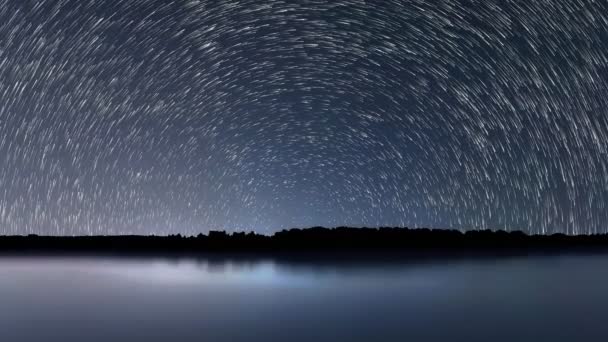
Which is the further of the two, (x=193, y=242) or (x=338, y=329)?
(x=193, y=242)

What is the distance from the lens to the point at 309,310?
19672 millimetres

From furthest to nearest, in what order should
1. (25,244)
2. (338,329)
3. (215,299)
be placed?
(25,244) → (215,299) → (338,329)

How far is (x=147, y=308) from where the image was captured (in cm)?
2017

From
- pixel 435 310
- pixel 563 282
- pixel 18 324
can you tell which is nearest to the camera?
pixel 18 324

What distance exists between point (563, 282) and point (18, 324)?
22282 mm

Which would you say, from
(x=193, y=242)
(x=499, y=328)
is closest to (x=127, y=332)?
(x=499, y=328)

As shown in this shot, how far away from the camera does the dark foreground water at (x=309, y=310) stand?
47.8 ft

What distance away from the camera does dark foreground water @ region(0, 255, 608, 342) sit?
14584mm

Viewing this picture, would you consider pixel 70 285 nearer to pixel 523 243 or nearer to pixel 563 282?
pixel 563 282

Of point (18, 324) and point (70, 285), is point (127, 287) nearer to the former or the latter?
point (70, 285)

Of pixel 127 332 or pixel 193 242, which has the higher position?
pixel 193 242

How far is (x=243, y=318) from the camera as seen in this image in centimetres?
1783

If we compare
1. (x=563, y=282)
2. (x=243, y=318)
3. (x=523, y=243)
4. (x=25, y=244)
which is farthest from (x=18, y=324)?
(x=25, y=244)

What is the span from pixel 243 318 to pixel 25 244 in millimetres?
110033
